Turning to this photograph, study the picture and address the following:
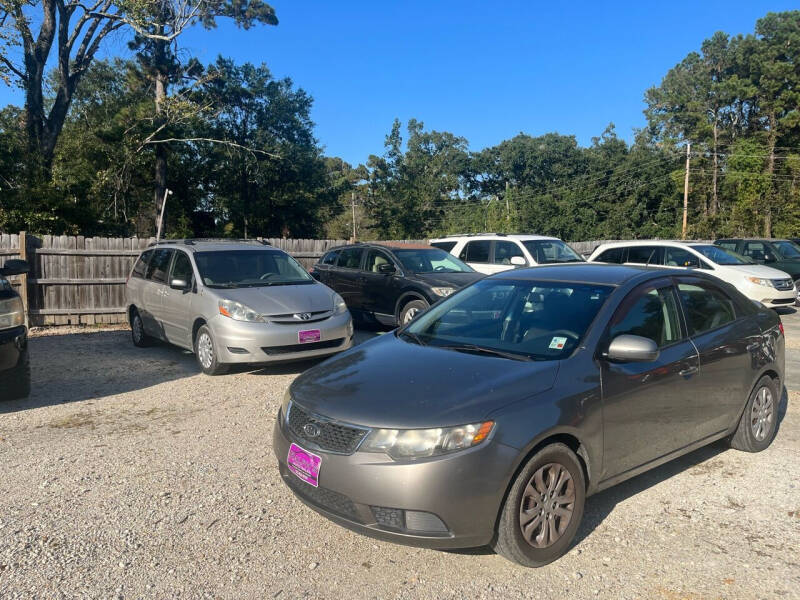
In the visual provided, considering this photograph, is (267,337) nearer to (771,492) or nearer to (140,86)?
(771,492)

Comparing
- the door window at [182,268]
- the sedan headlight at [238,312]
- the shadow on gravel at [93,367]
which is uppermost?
the door window at [182,268]

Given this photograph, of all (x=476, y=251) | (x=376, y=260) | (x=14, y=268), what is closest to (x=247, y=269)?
(x=14, y=268)

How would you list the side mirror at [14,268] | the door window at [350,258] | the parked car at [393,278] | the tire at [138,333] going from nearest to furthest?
the side mirror at [14,268] < the tire at [138,333] < the parked car at [393,278] < the door window at [350,258]

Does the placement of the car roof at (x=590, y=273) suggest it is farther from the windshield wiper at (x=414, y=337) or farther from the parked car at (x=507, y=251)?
the parked car at (x=507, y=251)

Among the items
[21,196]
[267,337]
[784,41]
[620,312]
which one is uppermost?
[784,41]

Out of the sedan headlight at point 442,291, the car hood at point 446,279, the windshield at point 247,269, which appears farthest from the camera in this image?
the car hood at point 446,279

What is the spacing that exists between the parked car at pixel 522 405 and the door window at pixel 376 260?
662 centimetres

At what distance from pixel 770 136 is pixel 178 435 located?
5984 cm

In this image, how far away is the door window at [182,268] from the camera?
8505mm

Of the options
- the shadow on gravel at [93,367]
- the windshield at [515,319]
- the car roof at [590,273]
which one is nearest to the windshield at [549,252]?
the shadow on gravel at [93,367]

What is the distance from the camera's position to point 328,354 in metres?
8.20

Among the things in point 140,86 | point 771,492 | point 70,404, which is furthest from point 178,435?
point 140,86

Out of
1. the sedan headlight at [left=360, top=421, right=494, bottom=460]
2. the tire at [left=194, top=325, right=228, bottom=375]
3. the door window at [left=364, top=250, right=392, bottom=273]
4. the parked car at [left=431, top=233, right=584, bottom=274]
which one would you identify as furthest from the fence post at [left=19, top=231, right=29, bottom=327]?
the sedan headlight at [left=360, top=421, right=494, bottom=460]

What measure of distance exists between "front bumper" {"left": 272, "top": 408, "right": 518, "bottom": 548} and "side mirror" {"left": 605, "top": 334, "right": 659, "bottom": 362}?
3.42 ft
